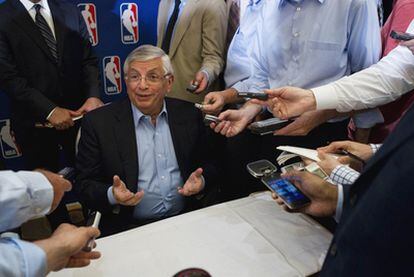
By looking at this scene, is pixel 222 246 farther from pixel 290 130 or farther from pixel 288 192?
pixel 290 130

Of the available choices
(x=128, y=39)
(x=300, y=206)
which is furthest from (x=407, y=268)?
(x=128, y=39)

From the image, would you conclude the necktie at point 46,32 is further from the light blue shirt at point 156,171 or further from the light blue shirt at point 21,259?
the light blue shirt at point 21,259

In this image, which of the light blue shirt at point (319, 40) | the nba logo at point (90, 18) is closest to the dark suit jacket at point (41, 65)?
the nba logo at point (90, 18)

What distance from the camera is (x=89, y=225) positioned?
48.6 inches

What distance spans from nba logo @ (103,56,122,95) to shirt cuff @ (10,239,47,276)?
2424mm

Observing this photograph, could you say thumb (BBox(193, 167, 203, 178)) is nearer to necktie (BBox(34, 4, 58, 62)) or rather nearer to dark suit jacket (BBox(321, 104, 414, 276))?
dark suit jacket (BBox(321, 104, 414, 276))

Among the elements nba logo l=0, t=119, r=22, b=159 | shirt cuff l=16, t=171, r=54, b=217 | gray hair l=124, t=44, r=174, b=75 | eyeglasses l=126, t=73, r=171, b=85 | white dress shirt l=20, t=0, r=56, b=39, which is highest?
white dress shirt l=20, t=0, r=56, b=39

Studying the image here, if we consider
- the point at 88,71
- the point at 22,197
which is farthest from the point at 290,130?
the point at 88,71

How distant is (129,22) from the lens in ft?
10.3

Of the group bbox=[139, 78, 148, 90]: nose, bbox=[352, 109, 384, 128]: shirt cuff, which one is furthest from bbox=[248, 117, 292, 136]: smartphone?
bbox=[139, 78, 148, 90]: nose

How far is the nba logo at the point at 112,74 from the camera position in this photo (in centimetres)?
320

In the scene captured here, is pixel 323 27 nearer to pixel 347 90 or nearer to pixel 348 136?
pixel 347 90

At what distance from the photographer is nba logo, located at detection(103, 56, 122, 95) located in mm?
3199

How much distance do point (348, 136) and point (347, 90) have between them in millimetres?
455
